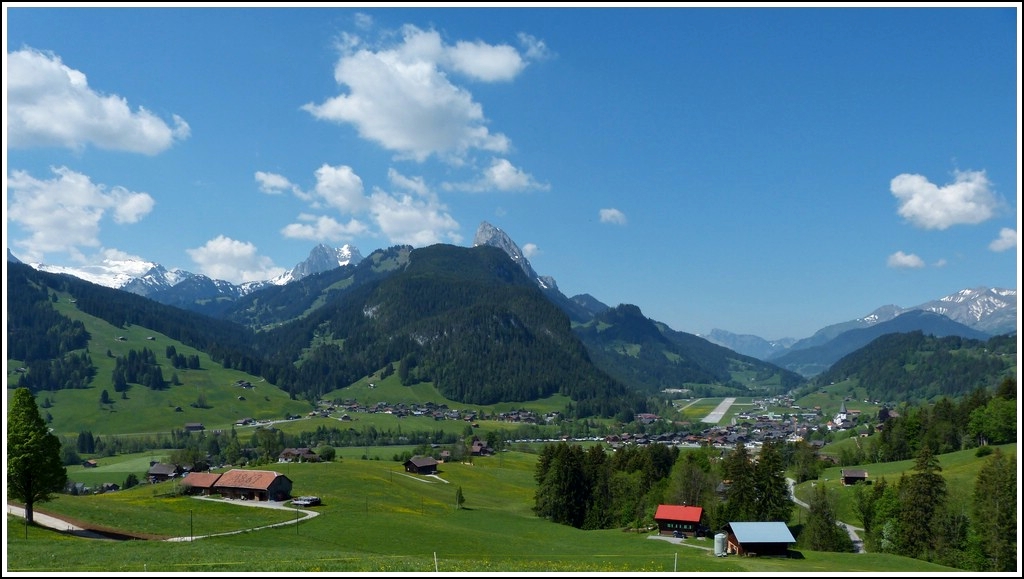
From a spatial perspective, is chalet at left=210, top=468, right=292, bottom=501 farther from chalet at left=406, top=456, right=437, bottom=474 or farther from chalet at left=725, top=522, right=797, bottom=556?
chalet at left=725, top=522, right=797, bottom=556

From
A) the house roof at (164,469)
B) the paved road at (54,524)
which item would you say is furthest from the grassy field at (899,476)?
the house roof at (164,469)

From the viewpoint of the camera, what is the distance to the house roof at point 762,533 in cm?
6119

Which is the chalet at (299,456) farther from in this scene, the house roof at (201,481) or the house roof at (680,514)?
the house roof at (680,514)

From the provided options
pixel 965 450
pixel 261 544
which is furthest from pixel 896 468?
pixel 261 544

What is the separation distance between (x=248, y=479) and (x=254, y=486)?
9.94ft

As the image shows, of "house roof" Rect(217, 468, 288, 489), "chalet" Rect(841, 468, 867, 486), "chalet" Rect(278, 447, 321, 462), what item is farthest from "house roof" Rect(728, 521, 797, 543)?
"chalet" Rect(278, 447, 321, 462)

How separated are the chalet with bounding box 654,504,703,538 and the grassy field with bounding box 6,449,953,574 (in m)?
5.97

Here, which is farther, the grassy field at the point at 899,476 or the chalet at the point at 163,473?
the chalet at the point at 163,473

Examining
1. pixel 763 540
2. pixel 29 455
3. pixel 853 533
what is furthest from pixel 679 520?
pixel 29 455

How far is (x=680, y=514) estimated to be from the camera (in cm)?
8212

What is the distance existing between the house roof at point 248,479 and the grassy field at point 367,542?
5.32m

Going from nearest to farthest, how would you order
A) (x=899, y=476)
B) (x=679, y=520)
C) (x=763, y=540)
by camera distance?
(x=763, y=540)
(x=679, y=520)
(x=899, y=476)

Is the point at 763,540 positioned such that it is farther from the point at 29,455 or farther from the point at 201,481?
the point at 201,481

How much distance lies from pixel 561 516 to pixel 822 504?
37.9 metres
